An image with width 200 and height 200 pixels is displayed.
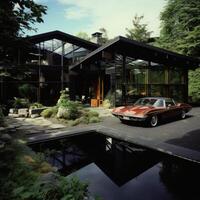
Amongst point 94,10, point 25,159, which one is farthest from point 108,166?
point 94,10

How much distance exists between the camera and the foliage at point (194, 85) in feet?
73.0

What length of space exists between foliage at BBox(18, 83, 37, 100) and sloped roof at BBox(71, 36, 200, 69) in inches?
146

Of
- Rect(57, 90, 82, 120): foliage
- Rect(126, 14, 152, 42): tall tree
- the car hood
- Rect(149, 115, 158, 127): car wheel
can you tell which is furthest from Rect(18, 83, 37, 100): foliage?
Rect(126, 14, 152, 42): tall tree

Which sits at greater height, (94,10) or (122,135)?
(94,10)

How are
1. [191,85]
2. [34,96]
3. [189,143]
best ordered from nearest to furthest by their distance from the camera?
1. [189,143]
2. [34,96]
3. [191,85]

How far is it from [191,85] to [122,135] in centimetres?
1751

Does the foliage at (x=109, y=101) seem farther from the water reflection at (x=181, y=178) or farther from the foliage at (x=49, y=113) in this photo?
the water reflection at (x=181, y=178)

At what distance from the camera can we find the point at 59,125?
32.8ft

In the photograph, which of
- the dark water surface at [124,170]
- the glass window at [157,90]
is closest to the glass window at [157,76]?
the glass window at [157,90]

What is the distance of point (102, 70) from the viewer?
19.0 metres

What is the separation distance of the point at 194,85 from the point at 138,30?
19766 mm

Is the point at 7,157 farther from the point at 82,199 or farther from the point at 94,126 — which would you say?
the point at 94,126

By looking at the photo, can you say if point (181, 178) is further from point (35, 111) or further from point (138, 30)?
point (138, 30)

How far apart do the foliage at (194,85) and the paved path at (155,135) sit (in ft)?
43.6
